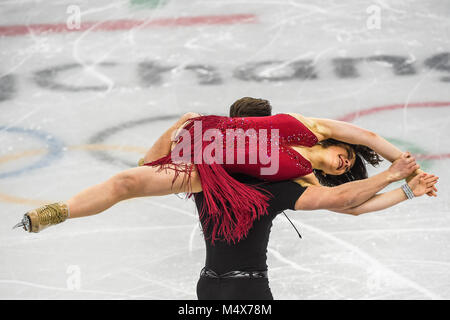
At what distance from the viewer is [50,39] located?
5.30m

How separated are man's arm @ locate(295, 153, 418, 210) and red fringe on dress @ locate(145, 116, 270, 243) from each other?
7.7 inches

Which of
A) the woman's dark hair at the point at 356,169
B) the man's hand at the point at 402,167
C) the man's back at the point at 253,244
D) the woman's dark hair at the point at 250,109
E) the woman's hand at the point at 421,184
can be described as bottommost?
the man's back at the point at 253,244

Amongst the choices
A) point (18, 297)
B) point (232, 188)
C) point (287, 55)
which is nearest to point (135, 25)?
point (287, 55)

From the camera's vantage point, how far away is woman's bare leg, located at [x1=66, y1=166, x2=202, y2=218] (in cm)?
278

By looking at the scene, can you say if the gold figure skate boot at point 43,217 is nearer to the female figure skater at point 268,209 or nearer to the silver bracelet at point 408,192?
the female figure skater at point 268,209

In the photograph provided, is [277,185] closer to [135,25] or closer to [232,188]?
[232,188]

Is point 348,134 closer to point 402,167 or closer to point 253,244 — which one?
point 402,167

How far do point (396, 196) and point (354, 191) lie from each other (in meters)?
0.28

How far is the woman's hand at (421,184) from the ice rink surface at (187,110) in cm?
101

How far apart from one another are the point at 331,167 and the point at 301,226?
103 centimetres

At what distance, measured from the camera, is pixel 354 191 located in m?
2.89

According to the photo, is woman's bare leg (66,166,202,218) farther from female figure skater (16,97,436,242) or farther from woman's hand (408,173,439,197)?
woman's hand (408,173,439,197)

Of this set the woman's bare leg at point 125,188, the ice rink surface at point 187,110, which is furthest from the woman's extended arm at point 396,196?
the ice rink surface at point 187,110

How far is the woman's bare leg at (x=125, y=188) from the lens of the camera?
2.78 m
